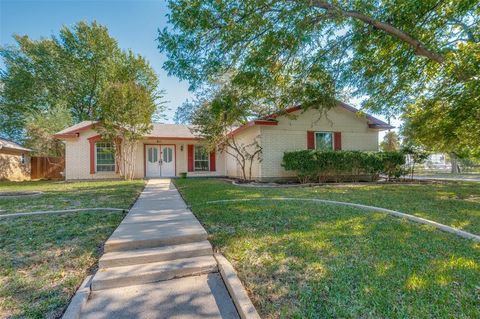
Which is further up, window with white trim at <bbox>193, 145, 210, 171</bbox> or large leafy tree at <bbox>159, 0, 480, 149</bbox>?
large leafy tree at <bbox>159, 0, 480, 149</bbox>

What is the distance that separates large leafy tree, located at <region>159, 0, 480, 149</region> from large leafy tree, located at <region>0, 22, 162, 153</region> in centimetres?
2006

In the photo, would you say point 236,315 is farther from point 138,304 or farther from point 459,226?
point 459,226

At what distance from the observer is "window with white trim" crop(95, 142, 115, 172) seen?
603 inches

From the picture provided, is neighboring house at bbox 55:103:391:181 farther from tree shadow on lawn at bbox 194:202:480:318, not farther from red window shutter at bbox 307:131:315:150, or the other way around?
tree shadow on lawn at bbox 194:202:480:318

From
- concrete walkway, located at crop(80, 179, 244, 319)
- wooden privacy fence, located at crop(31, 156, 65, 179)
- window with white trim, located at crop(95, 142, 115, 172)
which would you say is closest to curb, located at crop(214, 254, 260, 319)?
concrete walkway, located at crop(80, 179, 244, 319)

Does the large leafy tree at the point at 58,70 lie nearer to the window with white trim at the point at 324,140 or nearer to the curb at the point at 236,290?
the window with white trim at the point at 324,140

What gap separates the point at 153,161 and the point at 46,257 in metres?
13.6

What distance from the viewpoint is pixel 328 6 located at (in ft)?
21.4

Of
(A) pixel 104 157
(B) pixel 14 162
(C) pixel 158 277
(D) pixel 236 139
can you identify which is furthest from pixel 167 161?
(C) pixel 158 277

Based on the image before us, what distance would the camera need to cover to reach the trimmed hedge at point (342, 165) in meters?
11.1

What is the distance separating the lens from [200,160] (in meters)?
17.3

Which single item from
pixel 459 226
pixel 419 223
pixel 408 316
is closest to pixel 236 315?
pixel 408 316

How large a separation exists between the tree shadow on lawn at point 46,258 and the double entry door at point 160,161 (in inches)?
443

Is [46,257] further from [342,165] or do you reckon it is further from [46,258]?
[342,165]
